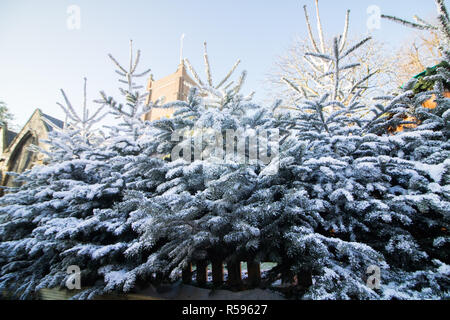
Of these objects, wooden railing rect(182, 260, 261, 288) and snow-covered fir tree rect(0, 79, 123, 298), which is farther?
snow-covered fir tree rect(0, 79, 123, 298)

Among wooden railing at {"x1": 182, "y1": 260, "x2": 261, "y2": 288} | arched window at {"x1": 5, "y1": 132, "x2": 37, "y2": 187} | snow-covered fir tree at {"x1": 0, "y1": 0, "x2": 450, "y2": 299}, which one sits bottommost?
wooden railing at {"x1": 182, "y1": 260, "x2": 261, "y2": 288}

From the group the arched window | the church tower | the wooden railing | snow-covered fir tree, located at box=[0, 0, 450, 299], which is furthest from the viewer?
the church tower

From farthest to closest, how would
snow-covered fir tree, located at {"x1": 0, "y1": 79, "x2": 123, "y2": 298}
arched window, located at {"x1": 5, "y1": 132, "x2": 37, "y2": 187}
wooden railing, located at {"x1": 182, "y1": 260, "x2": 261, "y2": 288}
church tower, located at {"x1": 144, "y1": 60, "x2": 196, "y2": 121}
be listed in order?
church tower, located at {"x1": 144, "y1": 60, "x2": 196, "y2": 121}, arched window, located at {"x1": 5, "y1": 132, "x2": 37, "y2": 187}, snow-covered fir tree, located at {"x1": 0, "y1": 79, "x2": 123, "y2": 298}, wooden railing, located at {"x1": 182, "y1": 260, "x2": 261, "y2": 288}

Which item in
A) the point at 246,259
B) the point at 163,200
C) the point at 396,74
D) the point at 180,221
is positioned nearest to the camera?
the point at 180,221

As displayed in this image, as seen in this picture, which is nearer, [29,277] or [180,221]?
[180,221]

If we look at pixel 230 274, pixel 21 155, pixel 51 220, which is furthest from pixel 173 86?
pixel 230 274

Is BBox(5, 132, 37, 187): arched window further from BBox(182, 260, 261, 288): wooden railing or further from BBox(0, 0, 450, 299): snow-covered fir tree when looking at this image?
BBox(182, 260, 261, 288): wooden railing

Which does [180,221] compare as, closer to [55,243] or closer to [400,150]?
[55,243]

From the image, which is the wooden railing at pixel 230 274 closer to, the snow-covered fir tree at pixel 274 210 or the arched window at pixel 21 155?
the snow-covered fir tree at pixel 274 210

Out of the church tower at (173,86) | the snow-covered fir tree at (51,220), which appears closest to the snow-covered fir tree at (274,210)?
the snow-covered fir tree at (51,220)

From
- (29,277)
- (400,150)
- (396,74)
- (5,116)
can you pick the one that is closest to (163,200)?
(29,277)

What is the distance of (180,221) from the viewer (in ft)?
6.53

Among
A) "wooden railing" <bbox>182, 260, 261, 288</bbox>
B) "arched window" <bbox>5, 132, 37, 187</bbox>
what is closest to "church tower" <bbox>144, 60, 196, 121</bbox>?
"arched window" <bbox>5, 132, 37, 187</bbox>
